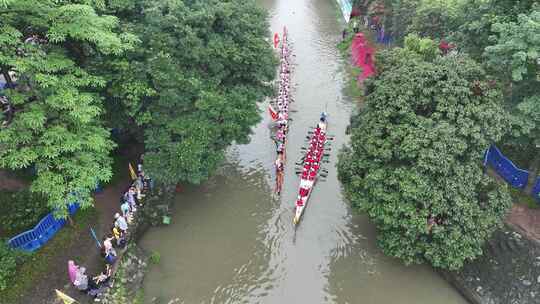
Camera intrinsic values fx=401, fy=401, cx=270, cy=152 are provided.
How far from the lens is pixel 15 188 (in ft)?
51.5

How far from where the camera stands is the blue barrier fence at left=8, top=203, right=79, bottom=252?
1334cm

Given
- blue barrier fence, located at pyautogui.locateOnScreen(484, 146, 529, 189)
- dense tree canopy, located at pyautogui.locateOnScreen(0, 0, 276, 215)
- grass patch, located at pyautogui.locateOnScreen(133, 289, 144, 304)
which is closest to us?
dense tree canopy, located at pyautogui.locateOnScreen(0, 0, 276, 215)

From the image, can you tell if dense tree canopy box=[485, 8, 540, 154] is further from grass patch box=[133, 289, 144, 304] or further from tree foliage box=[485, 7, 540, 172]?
grass patch box=[133, 289, 144, 304]

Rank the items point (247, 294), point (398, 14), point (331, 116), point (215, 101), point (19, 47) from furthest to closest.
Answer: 1. point (398, 14)
2. point (331, 116)
3. point (215, 101)
4. point (247, 294)
5. point (19, 47)

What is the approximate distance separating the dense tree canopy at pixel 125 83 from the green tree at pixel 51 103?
0.11 feet

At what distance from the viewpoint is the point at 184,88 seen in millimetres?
15695

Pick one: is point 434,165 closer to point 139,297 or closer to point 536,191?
point 536,191

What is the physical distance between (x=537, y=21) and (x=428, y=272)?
9.67 m

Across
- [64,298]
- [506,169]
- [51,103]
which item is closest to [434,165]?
[506,169]

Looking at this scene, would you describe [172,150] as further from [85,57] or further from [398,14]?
[398,14]

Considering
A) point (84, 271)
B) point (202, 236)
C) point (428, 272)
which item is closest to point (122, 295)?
point (84, 271)

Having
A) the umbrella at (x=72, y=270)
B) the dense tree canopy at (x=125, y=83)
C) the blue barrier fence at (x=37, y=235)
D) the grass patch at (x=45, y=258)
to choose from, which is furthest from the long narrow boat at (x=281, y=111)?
the blue barrier fence at (x=37, y=235)

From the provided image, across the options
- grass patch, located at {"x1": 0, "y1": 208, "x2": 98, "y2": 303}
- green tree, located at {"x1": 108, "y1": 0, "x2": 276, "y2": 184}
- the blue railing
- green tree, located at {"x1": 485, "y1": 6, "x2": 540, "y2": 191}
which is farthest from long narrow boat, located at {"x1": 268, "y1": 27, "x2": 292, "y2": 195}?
the blue railing

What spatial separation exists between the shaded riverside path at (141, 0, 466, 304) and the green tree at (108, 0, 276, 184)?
2936 mm
